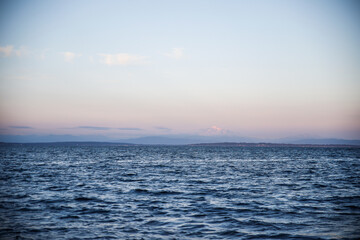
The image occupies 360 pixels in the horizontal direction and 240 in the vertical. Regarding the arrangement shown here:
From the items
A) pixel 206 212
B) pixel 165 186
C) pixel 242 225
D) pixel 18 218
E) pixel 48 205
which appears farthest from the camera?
pixel 165 186

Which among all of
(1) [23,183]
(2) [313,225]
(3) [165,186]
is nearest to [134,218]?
(2) [313,225]

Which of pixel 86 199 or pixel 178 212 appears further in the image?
pixel 86 199

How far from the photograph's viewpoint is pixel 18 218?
15516 millimetres

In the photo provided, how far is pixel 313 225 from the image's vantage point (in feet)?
A: 47.5

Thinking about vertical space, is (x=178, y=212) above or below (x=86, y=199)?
above

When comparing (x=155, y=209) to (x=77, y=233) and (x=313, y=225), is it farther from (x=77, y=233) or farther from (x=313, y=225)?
(x=313, y=225)

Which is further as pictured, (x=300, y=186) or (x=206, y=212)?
(x=300, y=186)

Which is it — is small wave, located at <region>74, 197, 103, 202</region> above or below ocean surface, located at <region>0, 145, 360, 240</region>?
below

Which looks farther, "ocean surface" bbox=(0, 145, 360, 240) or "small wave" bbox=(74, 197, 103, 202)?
"small wave" bbox=(74, 197, 103, 202)

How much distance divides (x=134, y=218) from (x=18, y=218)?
237 inches

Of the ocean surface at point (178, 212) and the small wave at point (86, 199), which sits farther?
the small wave at point (86, 199)

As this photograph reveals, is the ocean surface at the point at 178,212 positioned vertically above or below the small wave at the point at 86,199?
above

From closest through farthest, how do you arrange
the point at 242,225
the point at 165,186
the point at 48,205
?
1. the point at 242,225
2. the point at 48,205
3. the point at 165,186

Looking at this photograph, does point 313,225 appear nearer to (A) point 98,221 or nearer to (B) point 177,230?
(B) point 177,230
